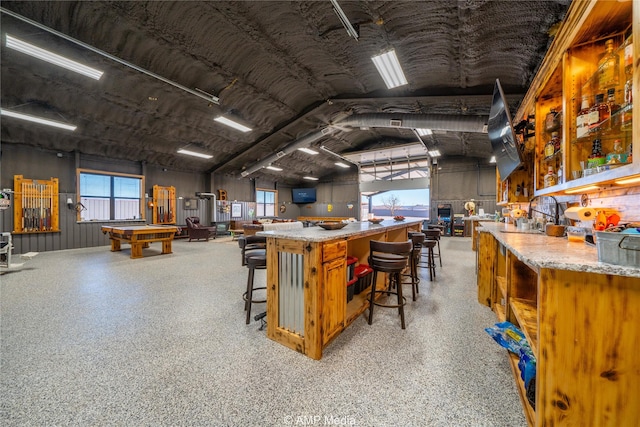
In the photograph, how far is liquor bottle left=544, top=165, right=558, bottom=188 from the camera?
8.07 feet

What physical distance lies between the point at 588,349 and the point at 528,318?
0.69m

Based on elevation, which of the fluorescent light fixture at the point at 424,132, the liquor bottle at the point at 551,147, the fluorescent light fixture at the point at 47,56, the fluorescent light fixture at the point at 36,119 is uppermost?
the fluorescent light fixture at the point at 424,132

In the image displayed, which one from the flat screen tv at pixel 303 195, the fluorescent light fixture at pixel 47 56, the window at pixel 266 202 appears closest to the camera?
the fluorescent light fixture at pixel 47 56

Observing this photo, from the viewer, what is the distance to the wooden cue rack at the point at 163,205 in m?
9.89

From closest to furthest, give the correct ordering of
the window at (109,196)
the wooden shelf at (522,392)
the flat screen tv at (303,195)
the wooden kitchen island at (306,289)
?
the wooden shelf at (522,392) < the wooden kitchen island at (306,289) < the window at (109,196) < the flat screen tv at (303,195)

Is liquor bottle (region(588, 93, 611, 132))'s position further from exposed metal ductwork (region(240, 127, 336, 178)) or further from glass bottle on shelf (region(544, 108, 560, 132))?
exposed metal ductwork (region(240, 127, 336, 178))

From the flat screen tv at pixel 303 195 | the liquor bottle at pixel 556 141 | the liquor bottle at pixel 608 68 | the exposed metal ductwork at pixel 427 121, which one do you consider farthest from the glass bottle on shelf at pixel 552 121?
the flat screen tv at pixel 303 195

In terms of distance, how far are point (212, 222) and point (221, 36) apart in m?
9.07

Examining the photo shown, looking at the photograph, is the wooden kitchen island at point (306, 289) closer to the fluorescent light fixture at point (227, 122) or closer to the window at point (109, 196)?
the fluorescent light fixture at point (227, 122)

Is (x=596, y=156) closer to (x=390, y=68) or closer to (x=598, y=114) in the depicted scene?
(x=598, y=114)

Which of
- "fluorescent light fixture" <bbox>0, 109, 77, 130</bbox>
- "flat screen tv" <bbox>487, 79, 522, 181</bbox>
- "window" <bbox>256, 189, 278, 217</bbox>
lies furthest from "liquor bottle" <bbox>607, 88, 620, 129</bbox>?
"window" <bbox>256, 189, 278, 217</bbox>

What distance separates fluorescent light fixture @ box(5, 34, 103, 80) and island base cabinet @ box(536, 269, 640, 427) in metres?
6.53

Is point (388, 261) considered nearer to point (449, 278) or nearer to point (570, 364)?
point (570, 364)

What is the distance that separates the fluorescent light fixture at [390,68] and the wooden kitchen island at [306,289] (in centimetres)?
339
